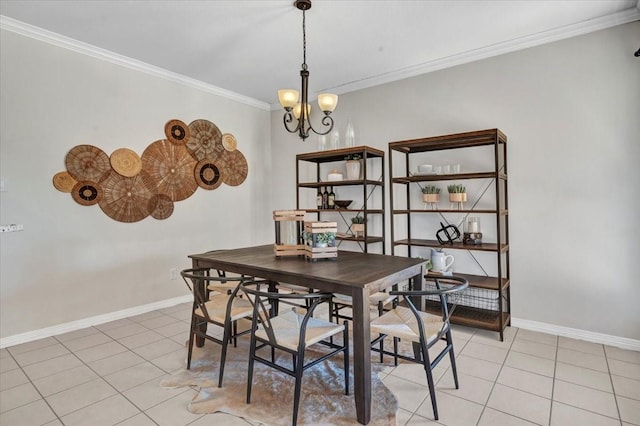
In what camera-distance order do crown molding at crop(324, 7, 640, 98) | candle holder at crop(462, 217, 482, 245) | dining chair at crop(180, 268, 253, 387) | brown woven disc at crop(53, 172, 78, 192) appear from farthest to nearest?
1. candle holder at crop(462, 217, 482, 245)
2. brown woven disc at crop(53, 172, 78, 192)
3. crown molding at crop(324, 7, 640, 98)
4. dining chair at crop(180, 268, 253, 387)

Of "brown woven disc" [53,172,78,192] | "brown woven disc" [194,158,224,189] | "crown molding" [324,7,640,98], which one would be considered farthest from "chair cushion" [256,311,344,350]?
"crown molding" [324,7,640,98]

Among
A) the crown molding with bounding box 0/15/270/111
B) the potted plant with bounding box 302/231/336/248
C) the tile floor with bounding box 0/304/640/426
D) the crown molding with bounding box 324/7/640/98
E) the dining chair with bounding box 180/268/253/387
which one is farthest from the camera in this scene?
the crown molding with bounding box 0/15/270/111

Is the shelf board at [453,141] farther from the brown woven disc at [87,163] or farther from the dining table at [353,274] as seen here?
the brown woven disc at [87,163]

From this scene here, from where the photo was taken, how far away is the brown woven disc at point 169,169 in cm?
378

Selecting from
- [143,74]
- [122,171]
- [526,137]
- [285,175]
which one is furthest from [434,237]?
[143,74]

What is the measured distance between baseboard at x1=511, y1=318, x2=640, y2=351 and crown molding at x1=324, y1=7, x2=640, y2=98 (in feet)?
8.26

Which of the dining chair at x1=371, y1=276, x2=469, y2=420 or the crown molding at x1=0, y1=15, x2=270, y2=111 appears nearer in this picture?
the dining chair at x1=371, y1=276, x2=469, y2=420

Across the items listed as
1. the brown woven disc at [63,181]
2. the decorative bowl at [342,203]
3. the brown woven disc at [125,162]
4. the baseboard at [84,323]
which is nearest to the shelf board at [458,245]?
the decorative bowl at [342,203]

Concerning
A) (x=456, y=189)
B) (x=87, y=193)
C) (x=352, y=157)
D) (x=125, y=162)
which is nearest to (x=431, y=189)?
(x=456, y=189)

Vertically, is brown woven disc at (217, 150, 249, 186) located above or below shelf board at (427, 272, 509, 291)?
above

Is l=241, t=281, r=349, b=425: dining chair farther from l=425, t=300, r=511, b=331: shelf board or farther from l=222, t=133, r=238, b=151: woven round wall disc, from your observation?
l=222, t=133, r=238, b=151: woven round wall disc

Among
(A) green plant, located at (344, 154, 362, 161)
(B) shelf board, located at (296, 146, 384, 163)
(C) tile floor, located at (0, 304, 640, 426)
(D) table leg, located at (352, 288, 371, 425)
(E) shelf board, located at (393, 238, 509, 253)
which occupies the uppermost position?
(B) shelf board, located at (296, 146, 384, 163)

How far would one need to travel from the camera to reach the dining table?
1811 mm

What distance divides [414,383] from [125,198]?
128 inches
